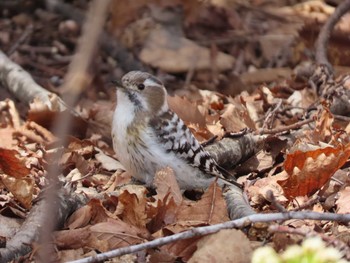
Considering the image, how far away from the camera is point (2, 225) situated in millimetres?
4695

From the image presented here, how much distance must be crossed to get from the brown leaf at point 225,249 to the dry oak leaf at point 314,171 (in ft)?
3.68

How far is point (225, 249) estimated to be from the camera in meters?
4.04

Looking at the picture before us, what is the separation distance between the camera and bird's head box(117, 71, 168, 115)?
580 centimetres

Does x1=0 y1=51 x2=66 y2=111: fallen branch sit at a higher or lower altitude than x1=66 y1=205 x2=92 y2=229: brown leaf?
lower

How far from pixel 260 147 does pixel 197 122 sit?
734mm

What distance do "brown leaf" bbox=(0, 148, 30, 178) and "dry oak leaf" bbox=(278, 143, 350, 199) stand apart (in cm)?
175

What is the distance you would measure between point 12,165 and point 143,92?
1.07m

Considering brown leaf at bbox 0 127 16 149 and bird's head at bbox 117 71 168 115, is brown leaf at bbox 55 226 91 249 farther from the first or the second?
brown leaf at bbox 0 127 16 149

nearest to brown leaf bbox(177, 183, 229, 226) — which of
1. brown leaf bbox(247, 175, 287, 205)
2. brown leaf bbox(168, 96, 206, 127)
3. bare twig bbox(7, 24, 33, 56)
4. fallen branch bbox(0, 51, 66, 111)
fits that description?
brown leaf bbox(247, 175, 287, 205)

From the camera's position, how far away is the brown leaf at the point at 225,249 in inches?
158

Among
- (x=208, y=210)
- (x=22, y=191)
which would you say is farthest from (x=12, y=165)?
(x=208, y=210)

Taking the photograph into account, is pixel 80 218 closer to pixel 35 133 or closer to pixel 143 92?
pixel 143 92

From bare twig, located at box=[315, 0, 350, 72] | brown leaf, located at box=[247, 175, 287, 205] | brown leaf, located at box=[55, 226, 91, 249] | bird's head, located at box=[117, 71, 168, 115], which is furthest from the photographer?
bare twig, located at box=[315, 0, 350, 72]

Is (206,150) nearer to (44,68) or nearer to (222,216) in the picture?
(222,216)
